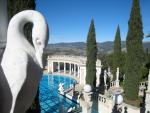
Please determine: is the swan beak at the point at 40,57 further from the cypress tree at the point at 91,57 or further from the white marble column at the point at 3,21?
the cypress tree at the point at 91,57

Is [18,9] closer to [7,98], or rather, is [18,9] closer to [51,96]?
[7,98]

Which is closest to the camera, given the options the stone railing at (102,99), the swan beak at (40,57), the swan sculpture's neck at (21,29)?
the swan sculpture's neck at (21,29)

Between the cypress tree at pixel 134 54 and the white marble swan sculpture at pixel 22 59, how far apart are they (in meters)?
12.5

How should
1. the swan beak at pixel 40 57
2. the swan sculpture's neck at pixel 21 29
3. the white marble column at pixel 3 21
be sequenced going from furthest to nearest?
1. the white marble column at pixel 3 21
2. the swan beak at pixel 40 57
3. the swan sculpture's neck at pixel 21 29

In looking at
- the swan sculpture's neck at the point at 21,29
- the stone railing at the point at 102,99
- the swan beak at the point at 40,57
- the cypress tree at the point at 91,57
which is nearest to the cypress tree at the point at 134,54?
the stone railing at the point at 102,99

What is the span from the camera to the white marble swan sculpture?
2.50 meters

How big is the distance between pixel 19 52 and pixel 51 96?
17028 mm

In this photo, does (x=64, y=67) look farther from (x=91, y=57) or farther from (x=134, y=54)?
(x=134, y=54)

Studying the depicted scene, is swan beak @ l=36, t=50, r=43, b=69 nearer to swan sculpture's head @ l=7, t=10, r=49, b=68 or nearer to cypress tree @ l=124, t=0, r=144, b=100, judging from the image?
swan sculpture's head @ l=7, t=10, r=49, b=68

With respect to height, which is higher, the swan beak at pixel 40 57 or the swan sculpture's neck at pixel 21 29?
the swan sculpture's neck at pixel 21 29

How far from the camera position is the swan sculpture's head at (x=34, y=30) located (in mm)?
2680

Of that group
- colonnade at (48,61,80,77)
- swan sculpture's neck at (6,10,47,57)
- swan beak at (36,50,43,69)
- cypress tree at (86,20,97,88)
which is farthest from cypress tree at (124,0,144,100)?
colonnade at (48,61,80,77)

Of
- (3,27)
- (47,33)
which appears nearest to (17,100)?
(47,33)

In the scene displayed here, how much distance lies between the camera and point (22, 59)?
2529mm
